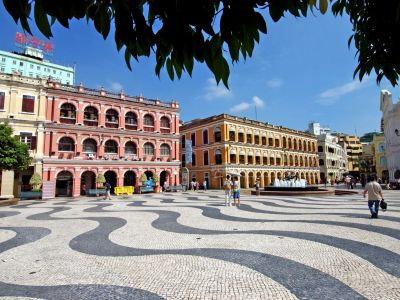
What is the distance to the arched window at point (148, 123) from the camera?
3356 cm

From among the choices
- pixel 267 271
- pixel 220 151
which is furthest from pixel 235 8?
pixel 220 151

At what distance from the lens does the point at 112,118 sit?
31.2 metres

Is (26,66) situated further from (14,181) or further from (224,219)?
(224,219)

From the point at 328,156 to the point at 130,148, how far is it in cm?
5196

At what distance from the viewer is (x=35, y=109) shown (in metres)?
26.3

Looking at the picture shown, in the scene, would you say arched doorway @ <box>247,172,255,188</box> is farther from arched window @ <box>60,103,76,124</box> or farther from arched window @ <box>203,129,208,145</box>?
arched window @ <box>60,103,76,124</box>

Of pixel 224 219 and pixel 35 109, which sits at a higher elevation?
pixel 35 109

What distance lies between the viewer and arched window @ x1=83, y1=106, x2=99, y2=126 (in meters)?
29.3

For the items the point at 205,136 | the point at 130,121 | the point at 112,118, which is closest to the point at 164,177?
the point at 130,121

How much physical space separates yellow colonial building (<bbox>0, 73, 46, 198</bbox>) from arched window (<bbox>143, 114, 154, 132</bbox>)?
447 inches

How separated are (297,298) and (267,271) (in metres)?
1.04

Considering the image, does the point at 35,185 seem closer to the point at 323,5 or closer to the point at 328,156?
the point at 323,5

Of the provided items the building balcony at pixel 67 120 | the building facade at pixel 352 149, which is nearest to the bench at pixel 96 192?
the building balcony at pixel 67 120

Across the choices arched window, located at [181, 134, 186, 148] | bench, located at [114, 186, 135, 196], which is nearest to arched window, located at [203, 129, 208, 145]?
arched window, located at [181, 134, 186, 148]
